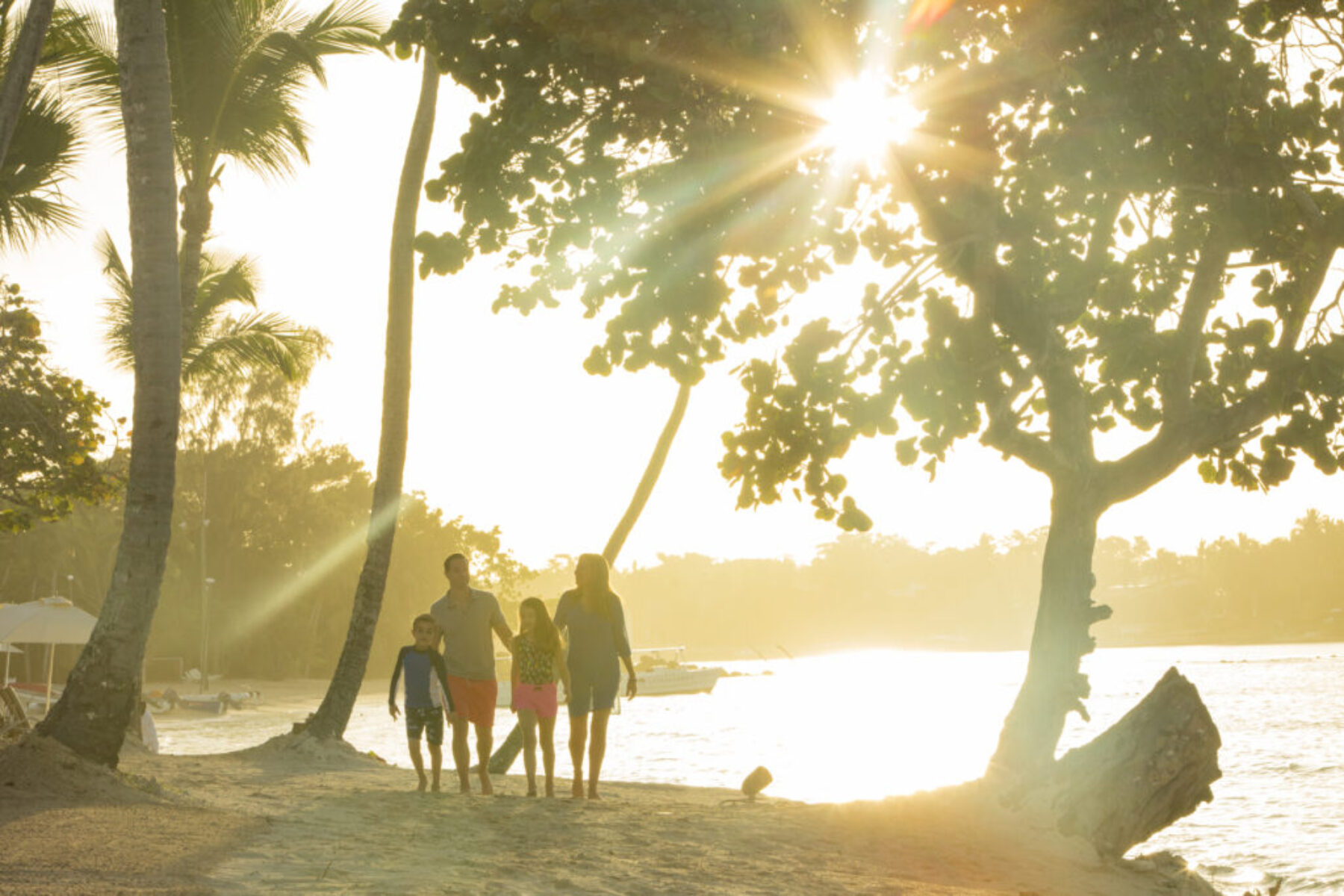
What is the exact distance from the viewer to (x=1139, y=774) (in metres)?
10.3

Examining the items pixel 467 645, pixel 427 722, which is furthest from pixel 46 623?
pixel 467 645

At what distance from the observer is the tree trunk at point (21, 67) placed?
9.35 m

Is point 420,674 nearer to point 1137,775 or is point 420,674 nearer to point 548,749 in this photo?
point 548,749

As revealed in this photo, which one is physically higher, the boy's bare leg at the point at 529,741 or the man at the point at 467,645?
the man at the point at 467,645

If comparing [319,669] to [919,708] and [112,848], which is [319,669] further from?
[112,848]

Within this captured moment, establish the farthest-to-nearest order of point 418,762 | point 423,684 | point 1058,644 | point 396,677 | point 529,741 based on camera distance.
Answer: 1. point 1058,644
2. point 418,762
3. point 529,741
4. point 396,677
5. point 423,684

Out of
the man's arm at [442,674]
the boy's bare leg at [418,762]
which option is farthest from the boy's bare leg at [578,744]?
the boy's bare leg at [418,762]

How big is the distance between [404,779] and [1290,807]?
2183 centimetres

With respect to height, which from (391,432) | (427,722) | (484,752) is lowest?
(484,752)

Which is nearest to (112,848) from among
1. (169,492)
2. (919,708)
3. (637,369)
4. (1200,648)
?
(169,492)

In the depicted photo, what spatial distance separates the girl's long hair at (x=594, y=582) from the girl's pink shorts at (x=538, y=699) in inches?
27.9

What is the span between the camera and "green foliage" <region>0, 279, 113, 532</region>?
13000 mm

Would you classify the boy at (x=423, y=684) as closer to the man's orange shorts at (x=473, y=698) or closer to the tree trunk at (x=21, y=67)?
the man's orange shorts at (x=473, y=698)

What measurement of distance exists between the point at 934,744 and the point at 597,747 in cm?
4154
